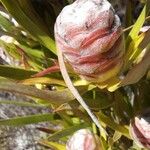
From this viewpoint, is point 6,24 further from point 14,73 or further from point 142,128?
point 142,128

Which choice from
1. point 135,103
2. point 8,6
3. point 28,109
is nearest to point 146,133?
point 135,103

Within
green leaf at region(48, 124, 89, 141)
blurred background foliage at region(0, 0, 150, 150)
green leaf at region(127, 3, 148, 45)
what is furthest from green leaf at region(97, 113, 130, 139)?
green leaf at region(127, 3, 148, 45)

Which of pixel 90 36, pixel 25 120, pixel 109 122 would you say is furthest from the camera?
pixel 25 120

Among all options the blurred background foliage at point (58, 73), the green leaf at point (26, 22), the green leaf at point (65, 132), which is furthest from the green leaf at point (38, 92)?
the green leaf at point (65, 132)

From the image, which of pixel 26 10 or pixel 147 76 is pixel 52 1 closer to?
pixel 26 10

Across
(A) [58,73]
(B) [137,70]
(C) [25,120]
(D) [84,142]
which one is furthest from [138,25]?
(C) [25,120]

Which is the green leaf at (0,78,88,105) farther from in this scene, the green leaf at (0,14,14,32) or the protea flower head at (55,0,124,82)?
the green leaf at (0,14,14,32)

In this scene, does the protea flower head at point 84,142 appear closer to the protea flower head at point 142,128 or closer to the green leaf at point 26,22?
the protea flower head at point 142,128
